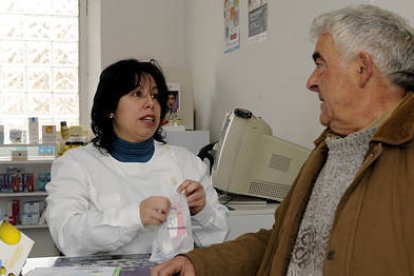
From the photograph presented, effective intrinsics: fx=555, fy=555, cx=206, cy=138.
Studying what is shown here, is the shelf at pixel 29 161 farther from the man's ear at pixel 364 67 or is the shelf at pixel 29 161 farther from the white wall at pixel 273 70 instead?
the man's ear at pixel 364 67

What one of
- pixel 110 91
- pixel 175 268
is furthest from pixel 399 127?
pixel 110 91

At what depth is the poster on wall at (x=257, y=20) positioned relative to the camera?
2.84m

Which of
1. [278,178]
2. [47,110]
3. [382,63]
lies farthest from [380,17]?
[47,110]

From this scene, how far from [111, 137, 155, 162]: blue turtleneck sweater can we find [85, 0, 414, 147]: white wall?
79cm

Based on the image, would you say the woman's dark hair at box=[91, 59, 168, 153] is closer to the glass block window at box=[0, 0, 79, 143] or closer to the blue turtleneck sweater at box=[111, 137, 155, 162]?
the blue turtleneck sweater at box=[111, 137, 155, 162]

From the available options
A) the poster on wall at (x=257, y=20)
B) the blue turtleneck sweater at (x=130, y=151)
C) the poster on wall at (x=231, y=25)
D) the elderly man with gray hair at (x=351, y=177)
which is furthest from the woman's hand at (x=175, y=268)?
the poster on wall at (x=231, y=25)

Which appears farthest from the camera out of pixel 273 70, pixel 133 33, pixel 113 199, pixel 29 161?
pixel 133 33

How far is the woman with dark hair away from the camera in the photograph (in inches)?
63.7

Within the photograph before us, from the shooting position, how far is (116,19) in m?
4.62

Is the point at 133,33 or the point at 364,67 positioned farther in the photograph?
the point at 133,33

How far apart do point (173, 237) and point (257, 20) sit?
1.77 meters

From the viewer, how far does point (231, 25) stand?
3.34m

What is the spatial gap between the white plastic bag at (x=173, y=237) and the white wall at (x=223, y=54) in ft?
2.98

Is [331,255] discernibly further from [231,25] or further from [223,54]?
[223,54]
